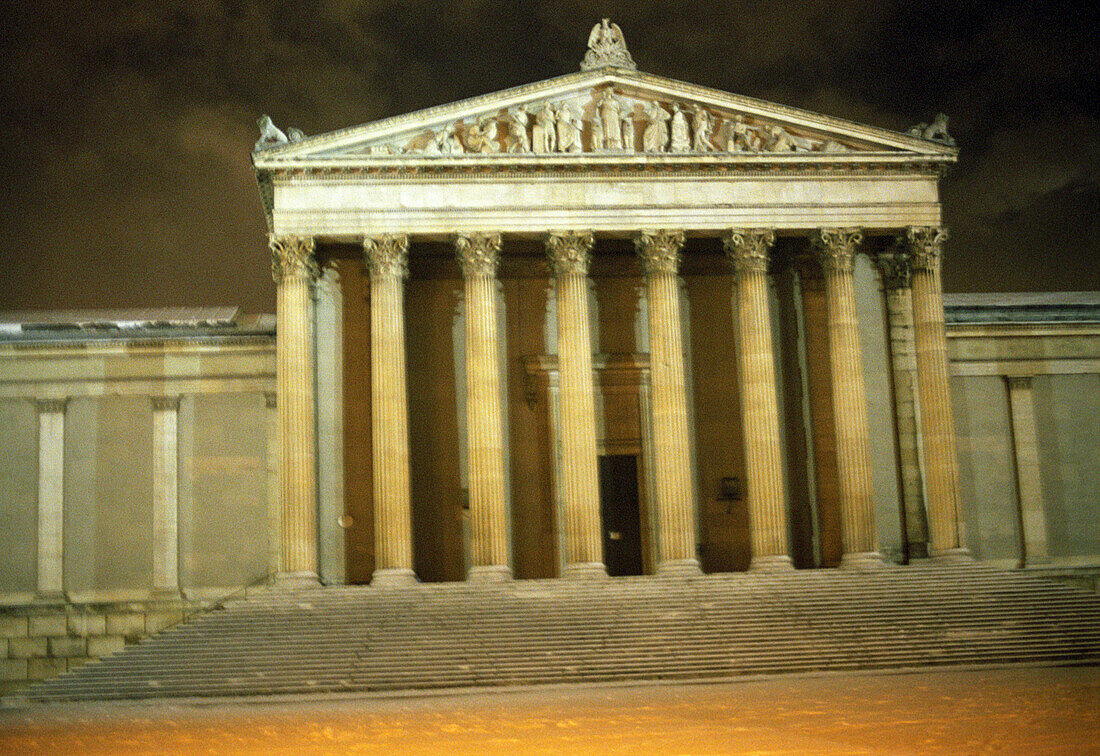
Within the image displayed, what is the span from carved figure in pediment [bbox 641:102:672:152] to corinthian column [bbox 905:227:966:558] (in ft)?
24.1

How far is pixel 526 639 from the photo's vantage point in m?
Answer: 28.8

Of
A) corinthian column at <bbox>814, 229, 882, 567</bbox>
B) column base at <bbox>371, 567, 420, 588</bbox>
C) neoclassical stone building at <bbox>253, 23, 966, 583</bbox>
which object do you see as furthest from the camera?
corinthian column at <bbox>814, 229, 882, 567</bbox>

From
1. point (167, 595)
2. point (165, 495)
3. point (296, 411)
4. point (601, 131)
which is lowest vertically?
point (167, 595)

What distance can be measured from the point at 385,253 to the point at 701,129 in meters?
9.36

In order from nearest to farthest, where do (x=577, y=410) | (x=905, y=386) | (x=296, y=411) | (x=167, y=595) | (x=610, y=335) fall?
1. (x=296, y=411)
2. (x=577, y=410)
3. (x=905, y=386)
4. (x=610, y=335)
5. (x=167, y=595)

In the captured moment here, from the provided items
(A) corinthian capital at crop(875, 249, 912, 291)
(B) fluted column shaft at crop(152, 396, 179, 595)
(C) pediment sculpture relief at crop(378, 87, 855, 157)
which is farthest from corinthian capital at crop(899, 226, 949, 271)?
(B) fluted column shaft at crop(152, 396, 179, 595)

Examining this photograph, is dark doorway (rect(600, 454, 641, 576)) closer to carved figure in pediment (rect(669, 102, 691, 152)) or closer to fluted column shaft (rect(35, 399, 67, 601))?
carved figure in pediment (rect(669, 102, 691, 152))

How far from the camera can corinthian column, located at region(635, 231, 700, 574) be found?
33844mm

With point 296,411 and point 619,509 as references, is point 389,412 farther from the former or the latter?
point 619,509

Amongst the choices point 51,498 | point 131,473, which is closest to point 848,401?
point 131,473

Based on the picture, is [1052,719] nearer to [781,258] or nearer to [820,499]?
[820,499]

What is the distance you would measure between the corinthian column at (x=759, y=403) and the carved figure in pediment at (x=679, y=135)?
2711 millimetres

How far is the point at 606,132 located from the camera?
34938 mm

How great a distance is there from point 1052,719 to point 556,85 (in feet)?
73.5
